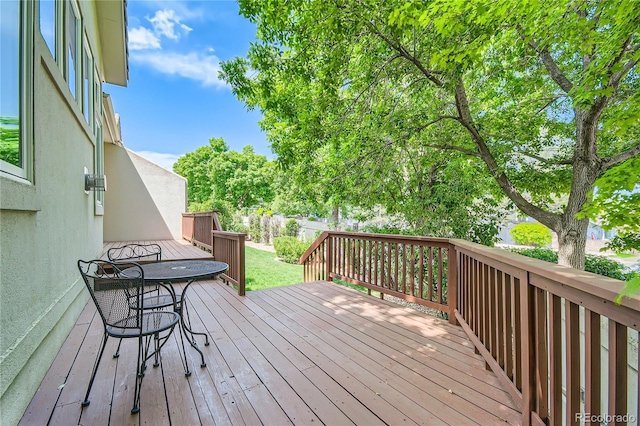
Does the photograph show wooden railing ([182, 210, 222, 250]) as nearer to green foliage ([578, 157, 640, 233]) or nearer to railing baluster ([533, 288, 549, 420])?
railing baluster ([533, 288, 549, 420])

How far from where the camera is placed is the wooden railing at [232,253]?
448 cm

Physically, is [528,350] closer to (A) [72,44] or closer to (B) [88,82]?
(A) [72,44]

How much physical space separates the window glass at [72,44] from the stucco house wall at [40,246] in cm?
46

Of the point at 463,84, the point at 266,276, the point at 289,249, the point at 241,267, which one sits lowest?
the point at 266,276

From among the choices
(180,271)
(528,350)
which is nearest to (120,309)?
(180,271)

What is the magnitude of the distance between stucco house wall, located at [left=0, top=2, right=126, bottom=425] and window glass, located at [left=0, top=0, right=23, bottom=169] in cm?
15

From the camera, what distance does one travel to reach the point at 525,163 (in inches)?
251

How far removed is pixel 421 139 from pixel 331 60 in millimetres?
2817

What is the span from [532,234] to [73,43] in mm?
14587

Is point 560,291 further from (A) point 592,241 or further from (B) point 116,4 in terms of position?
(A) point 592,241

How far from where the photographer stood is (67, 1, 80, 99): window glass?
3217mm

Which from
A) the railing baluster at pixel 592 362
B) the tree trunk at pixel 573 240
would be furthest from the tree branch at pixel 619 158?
the railing baluster at pixel 592 362

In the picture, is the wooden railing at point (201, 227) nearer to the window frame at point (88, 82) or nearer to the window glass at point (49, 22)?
the window frame at point (88, 82)

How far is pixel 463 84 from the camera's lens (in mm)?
5605
